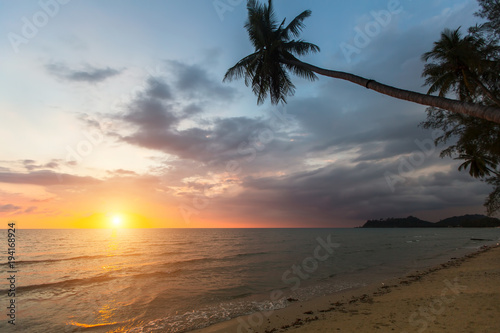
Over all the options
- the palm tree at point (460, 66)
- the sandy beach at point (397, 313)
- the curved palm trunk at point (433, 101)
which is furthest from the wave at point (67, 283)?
the palm tree at point (460, 66)

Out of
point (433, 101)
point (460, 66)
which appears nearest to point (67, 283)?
point (433, 101)

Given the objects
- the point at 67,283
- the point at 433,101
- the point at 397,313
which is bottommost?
the point at 397,313

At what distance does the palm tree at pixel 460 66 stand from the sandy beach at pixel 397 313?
896 cm

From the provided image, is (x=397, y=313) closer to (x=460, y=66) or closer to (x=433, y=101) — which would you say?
(x=433, y=101)

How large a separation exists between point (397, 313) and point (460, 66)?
11908mm

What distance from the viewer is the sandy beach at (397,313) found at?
7695 mm

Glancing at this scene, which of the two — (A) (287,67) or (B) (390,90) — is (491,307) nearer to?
(B) (390,90)

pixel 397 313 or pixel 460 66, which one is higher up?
pixel 460 66

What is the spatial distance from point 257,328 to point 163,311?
5529 mm

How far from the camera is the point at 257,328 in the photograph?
915 centimetres

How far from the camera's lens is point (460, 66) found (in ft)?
39.9

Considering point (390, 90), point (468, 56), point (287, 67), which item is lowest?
point (390, 90)

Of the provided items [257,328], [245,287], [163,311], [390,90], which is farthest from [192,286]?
[390,90]

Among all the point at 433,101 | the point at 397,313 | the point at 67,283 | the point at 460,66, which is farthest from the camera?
the point at 67,283
